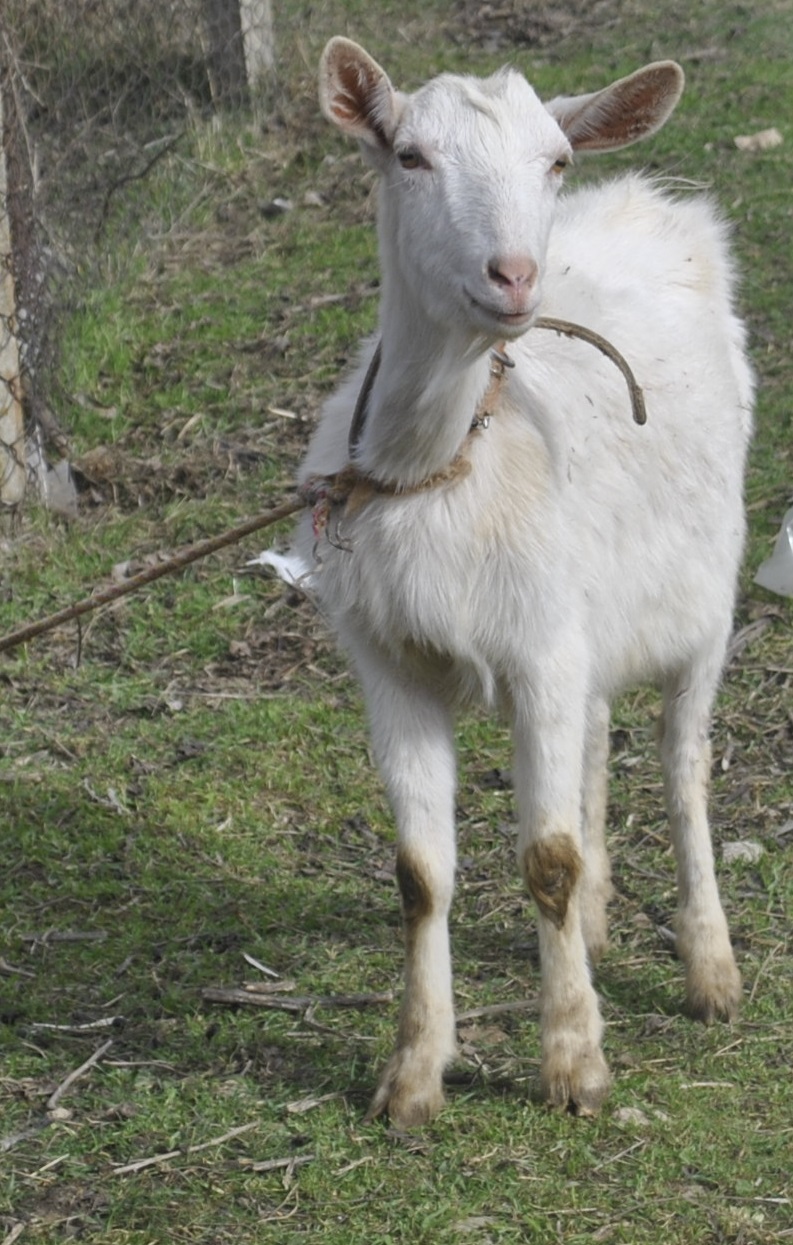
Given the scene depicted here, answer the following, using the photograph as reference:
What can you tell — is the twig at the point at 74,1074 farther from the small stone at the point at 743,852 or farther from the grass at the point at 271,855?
the small stone at the point at 743,852

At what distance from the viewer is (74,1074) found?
420 cm

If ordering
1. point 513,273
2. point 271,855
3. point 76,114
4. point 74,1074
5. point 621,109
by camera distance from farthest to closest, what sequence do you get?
point 76,114 → point 271,855 → point 74,1074 → point 621,109 → point 513,273

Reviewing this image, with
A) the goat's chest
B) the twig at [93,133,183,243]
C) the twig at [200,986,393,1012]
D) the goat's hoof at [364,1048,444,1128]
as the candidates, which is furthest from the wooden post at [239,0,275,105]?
the goat's hoof at [364,1048,444,1128]

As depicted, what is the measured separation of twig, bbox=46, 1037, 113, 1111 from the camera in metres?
4.10

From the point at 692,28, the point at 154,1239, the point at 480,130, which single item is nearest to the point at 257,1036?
the point at 154,1239

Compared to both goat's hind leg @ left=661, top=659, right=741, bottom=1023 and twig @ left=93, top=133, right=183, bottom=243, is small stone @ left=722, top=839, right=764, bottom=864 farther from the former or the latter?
twig @ left=93, top=133, right=183, bottom=243

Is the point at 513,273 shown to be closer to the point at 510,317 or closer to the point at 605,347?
the point at 510,317

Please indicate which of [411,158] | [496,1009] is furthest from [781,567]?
[411,158]

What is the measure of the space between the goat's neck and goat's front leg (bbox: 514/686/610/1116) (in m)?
0.57

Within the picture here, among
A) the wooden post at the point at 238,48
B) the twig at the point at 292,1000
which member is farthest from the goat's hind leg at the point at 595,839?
the wooden post at the point at 238,48

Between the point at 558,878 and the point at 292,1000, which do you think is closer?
the point at 558,878

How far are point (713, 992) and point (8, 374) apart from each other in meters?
3.74

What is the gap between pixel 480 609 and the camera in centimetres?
389

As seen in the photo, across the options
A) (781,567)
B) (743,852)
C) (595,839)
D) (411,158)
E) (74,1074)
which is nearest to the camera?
(411,158)
